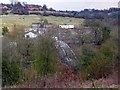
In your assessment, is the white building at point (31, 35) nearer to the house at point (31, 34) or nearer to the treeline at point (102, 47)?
the house at point (31, 34)

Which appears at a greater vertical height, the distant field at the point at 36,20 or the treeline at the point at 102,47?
the distant field at the point at 36,20

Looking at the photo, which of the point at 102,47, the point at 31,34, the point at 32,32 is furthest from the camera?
the point at 31,34

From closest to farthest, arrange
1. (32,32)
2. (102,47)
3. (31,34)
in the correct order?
(102,47)
(32,32)
(31,34)

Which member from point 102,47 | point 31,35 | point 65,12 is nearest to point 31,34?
point 31,35

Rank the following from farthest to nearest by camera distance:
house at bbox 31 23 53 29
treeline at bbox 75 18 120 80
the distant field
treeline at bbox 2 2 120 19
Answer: house at bbox 31 23 53 29 → the distant field → treeline at bbox 75 18 120 80 → treeline at bbox 2 2 120 19

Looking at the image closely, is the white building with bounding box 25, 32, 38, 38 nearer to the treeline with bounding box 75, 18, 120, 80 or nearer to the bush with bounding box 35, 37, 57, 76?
the bush with bounding box 35, 37, 57, 76

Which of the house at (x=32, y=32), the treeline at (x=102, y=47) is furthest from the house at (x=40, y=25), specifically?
the treeline at (x=102, y=47)

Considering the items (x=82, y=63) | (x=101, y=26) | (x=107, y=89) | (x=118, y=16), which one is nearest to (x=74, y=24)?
(x=101, y=26)

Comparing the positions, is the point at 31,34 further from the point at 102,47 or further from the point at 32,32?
the point at 102,47

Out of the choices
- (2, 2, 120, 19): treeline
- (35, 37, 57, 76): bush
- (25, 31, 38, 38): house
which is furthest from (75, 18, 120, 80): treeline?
(25, 31, 38, 38): house

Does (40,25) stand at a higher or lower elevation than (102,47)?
higher

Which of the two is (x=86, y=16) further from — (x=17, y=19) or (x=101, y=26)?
(x=17, y=19)
